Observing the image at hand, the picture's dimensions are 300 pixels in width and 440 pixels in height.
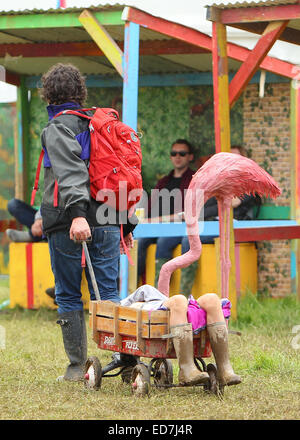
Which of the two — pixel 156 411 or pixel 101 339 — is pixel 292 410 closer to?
pixel 156 411

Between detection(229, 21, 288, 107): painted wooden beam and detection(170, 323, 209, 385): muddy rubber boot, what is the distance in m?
3.21

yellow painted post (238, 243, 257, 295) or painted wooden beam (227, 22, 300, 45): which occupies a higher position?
painted wooden beam (227, 22, 300, 45)

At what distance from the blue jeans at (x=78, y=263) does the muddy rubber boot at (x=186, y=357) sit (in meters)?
0.81

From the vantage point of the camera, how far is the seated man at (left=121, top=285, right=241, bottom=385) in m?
4.24

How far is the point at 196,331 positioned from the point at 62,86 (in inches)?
64.6

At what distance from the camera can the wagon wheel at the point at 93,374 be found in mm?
4672

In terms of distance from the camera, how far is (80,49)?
8.91 metres

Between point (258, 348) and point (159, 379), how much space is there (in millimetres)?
1450

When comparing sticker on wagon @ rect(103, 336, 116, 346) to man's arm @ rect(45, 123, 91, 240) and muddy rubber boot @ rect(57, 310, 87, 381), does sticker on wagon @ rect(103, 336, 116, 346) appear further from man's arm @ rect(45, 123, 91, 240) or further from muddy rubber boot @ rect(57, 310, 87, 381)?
man's arm @ rect(45, 123, 91, 240)

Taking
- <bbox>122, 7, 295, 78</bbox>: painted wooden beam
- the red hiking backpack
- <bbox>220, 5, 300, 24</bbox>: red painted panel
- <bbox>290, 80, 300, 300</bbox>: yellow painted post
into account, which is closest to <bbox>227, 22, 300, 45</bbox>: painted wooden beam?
<bbox>220, 5, 300, 24</bbox>: red painted panel

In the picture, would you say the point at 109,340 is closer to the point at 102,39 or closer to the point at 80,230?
the point at 80,230

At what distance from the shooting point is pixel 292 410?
13.5ft

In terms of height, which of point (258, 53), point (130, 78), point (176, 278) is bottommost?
point (176, 278)

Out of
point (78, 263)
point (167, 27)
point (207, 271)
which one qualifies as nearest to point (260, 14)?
point (167, 27)
